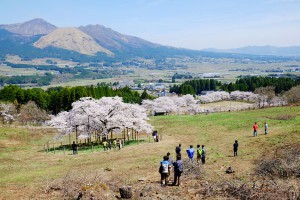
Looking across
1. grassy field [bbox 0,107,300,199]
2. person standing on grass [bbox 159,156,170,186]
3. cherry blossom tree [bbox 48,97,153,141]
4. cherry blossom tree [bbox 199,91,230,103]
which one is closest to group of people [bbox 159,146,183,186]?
person standing on grass [bbox 159,156,170,186]

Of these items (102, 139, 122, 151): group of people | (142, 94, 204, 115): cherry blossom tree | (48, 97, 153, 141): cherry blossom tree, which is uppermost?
(48, 97, 153, 141): cherry blossom tree

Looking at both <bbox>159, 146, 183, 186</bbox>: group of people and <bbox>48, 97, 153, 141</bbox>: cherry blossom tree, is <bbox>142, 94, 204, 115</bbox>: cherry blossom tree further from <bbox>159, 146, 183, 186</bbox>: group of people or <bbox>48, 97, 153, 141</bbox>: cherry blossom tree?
<bbox>159, 146, 183, 186</bbox>: group of people

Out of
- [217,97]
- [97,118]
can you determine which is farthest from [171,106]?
[97,118]

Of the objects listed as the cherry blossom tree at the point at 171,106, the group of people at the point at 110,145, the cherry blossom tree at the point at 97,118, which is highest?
the cherry blossom tree at the point at 97,118

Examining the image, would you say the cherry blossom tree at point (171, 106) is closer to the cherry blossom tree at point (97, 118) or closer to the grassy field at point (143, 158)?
the grassy field at point (143, 158)

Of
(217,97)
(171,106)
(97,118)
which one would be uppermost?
(97,118)

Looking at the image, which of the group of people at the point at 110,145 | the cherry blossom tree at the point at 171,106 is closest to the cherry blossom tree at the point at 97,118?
the group of people at the point at 110,145

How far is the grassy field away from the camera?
19.8 meters

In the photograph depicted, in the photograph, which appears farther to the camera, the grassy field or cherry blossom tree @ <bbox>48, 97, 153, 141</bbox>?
cherry blossom tree @ <bbox>48, 97, 153, 141</bbox>

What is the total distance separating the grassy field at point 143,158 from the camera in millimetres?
19828

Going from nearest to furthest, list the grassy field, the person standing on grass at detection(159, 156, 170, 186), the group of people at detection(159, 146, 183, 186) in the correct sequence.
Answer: the group of people at detection(159, 146, 183, 186) < the person standing on grass at detection(159, 156, 170, 186) < the grassy field

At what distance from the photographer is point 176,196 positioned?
1568 centimetres

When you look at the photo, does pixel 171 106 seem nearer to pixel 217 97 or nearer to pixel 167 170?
pixel 217 97

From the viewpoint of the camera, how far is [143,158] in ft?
89.5
